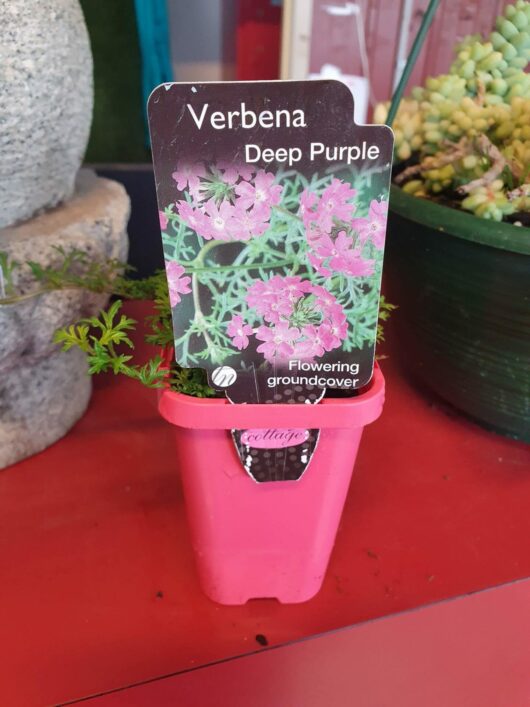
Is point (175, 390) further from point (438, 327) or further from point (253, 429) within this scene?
point (438, 327)

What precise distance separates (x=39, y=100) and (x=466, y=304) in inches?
16.0

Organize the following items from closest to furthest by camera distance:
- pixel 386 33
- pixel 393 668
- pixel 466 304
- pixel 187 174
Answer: pixel 187 174, pixel 393 668, pixel 466 304, pixel 386 33

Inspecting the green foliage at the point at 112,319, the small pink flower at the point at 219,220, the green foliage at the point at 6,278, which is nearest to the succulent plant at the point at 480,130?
the green foliage at the point at 112,319

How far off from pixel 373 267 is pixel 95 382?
0.44m

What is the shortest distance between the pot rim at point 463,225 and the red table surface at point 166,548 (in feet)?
0.73

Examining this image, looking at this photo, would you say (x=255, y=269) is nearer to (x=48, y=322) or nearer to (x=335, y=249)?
(x=335, y=249)

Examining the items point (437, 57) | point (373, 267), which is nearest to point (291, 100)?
point (373, 267)

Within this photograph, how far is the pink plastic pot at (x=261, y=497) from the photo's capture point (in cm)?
40

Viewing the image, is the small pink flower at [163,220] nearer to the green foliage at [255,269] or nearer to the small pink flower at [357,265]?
the green foliage at [255,269]

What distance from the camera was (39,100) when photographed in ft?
1.63

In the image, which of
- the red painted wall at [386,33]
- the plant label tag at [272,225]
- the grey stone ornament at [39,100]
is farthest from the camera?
the red painted wall at [386,33]

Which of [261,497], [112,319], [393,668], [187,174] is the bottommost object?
[393,668]

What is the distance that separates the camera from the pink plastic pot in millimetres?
396

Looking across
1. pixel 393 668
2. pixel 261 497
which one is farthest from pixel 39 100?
pixel 393 668
